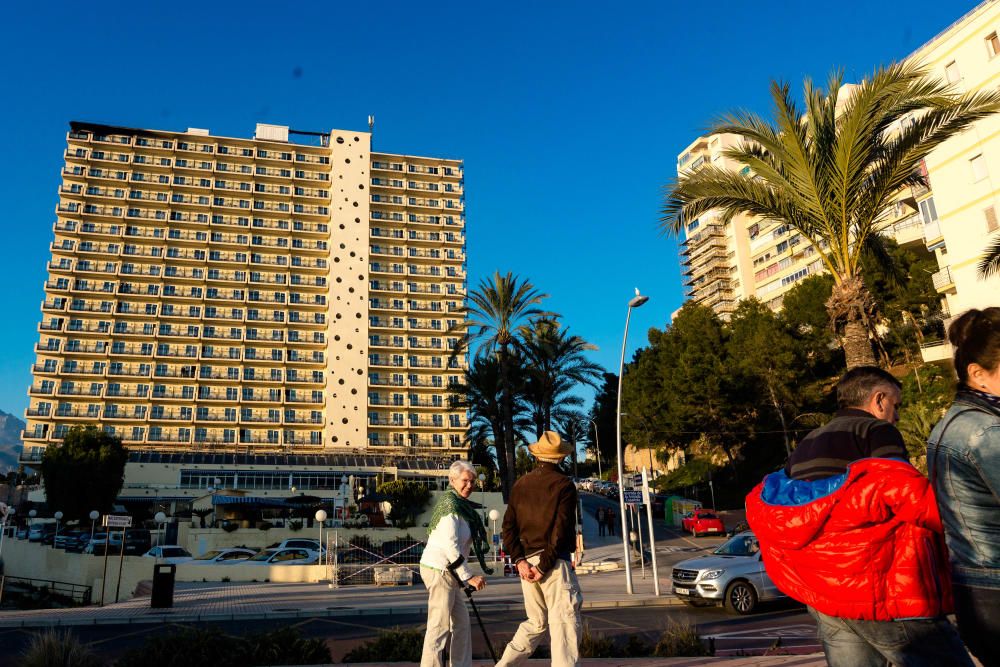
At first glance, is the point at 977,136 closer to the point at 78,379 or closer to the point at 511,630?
the point at 511,630

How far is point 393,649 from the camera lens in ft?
24.0

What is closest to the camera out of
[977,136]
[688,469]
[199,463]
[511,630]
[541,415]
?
[511,630]

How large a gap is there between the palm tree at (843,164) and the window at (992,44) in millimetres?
20698

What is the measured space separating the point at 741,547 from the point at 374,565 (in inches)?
451

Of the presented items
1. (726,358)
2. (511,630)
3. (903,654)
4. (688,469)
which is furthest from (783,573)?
(688,469)

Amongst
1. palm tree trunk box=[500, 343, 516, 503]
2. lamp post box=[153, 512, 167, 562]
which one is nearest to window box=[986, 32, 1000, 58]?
palm tree trunk box=[500, 343, 516, 503]

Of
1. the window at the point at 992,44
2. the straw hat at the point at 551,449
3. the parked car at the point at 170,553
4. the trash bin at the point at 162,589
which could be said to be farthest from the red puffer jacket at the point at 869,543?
the window at the point at 992,44

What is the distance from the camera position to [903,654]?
2.60 m

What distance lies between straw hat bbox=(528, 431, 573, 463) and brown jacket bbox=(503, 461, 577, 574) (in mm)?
52

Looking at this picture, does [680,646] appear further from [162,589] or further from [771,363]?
[771,363]

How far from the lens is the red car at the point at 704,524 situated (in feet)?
105

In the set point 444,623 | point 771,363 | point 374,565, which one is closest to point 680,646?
point 444,623

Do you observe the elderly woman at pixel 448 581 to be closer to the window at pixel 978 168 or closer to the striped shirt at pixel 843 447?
the striped shirt at pixel 843 447

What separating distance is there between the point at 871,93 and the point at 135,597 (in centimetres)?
2063
